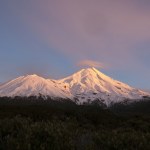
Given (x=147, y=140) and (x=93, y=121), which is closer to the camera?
(x=147, y=140)

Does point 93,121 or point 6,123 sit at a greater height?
point 93,121

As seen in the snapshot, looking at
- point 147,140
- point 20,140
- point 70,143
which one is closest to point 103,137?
point 147,140

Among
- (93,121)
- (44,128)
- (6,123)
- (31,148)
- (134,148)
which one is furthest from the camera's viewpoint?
(93,121)

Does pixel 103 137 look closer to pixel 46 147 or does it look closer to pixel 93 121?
pixel 46 147

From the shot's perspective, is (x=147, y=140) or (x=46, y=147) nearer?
(x=46, y=147)

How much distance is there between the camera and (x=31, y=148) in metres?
9.16

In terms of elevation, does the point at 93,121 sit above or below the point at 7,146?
above

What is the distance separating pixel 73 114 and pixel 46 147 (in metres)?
30.5

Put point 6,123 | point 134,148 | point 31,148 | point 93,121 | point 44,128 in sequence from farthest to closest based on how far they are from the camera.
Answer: point 93,121
point 6,123
point 44,128
point 134,148
point 31,148

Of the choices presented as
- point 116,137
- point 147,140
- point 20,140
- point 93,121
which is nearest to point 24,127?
point 20,140

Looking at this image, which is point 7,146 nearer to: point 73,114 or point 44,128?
point 44,128

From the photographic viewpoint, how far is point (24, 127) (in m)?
11.5

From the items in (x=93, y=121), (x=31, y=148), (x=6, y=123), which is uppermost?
(x=93, y=121)

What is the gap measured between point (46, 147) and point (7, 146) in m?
1.00
